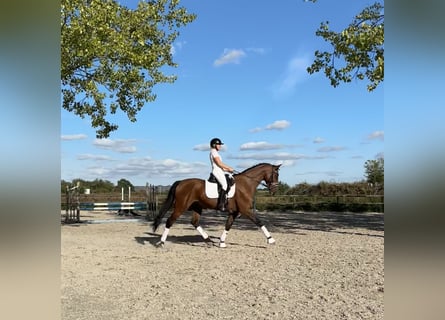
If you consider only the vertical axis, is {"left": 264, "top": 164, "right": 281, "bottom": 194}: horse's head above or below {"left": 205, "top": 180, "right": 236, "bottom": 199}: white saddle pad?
above

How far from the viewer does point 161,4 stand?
12.9m

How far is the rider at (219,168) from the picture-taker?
8.05 metres

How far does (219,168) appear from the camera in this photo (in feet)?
27.5

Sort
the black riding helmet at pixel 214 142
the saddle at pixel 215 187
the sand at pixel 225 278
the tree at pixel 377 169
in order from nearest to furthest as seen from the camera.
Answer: the tree at pixel 377 169 < the sand at pixel 225 278 < the black riding helmet at pixel 214 142 < the saddle at pixel 215 187

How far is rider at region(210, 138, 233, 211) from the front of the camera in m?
8.05

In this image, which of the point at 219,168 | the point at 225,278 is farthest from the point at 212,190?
the point at 225,278

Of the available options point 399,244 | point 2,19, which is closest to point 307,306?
point 399,244

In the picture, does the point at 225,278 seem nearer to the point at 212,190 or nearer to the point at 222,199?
the point at 222,199

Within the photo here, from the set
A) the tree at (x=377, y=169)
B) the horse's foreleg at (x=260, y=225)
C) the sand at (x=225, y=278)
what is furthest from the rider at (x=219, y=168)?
the tree at (x=377, y=169)

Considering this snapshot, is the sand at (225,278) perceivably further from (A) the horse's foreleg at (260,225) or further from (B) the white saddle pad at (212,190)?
(B) the white saddle pad at (212,190)

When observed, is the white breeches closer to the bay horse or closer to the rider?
the rider

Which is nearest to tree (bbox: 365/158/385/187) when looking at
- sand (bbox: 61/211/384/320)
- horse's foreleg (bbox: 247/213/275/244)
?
sand (bbox: 61/211/384/320)

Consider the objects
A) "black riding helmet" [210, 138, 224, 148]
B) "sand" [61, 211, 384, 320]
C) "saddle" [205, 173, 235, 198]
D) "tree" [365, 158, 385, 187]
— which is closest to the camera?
"tree" [365, 158, 385, 187]

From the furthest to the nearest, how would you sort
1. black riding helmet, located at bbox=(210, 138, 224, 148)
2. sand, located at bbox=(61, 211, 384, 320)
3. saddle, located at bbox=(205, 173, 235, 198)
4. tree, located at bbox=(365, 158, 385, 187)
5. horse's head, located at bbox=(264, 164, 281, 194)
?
horse's head, located at bbox=(264, 164, 281, 194) → saddle, located at bbox=(205, 173, 235, 198) → black riding helmet, located at bbox=(210, 138, 224, 148) → sand, located at bbox=(61, 211, 384, 320) → tree, located at bbox=(365, 158, 385, 187)
